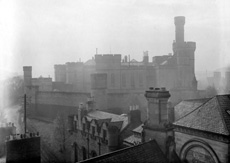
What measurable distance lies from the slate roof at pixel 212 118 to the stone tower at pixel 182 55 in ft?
120

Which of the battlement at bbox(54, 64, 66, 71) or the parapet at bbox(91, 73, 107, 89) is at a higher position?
the battlement at bbox(54, 64, 66, 71)

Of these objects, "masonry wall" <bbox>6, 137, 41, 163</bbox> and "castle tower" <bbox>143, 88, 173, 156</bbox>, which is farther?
"masonry wall" <bbox>6, 137, 41, 163</bbox>

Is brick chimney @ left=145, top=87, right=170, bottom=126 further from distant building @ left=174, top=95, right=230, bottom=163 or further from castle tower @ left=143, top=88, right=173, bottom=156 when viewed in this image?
distant building @ left=174, top=95, right=230, bottom=163

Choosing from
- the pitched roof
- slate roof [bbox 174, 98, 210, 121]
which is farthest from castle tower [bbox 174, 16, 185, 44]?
the pitched roof

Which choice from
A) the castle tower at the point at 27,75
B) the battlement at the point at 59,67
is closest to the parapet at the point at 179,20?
the battlement at the point at 59,67

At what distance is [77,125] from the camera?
2417 cm

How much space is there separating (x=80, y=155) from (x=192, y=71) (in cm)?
3564

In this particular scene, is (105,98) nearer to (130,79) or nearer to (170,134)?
(130,79)

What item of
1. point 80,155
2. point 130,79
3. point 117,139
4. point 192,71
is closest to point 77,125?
point 80,155

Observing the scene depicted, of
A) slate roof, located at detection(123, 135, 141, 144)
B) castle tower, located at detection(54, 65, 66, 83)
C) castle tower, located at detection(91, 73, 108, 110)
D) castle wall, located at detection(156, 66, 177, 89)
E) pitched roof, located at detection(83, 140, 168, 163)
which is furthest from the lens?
castle tower, located at detection(54, 65, 66, 83)

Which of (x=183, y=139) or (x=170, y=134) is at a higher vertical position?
(x=170, y=134)

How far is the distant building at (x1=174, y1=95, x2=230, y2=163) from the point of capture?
11.1m

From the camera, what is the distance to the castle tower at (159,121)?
33.1 ft

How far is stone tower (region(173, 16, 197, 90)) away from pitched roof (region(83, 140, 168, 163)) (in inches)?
1621
